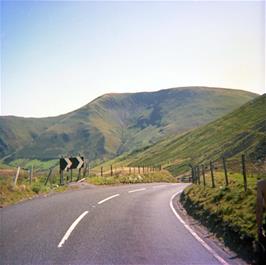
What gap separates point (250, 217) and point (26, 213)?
8860mm

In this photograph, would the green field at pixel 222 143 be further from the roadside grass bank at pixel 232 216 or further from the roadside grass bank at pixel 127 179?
the roadside grass bank at pixel 232 216

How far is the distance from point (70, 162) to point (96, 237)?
25.7 meters

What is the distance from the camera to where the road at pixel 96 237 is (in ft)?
29.2

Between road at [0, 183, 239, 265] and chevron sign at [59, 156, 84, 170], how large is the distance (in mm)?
17224

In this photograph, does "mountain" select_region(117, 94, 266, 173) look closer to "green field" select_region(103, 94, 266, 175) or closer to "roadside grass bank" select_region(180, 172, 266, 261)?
"green field" select_region(103, 94, 266, 175)

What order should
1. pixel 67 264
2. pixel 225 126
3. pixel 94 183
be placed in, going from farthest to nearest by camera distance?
pixel 225 126 → pixel 94 183 → pixel 67 264

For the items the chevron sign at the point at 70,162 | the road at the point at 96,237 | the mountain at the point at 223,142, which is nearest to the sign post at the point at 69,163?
the chevron sign at the point at 70,162

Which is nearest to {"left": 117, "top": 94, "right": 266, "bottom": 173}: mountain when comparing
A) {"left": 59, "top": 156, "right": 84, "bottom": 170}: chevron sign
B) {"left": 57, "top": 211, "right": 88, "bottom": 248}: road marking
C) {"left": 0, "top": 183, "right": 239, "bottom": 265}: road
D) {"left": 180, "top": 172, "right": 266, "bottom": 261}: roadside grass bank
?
{"left": 59, "top": 156, "right": 84, "bottom": 170}: chevron sign

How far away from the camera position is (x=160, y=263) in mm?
8508

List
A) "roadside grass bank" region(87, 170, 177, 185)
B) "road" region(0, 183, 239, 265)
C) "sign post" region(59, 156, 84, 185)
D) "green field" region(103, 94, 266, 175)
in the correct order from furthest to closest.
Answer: "green field" region(103, 94, 266, 175) → "roadside grass bank" region(87, 170, 177, 185) → "sign post" region(59, 156, 84, 185) → "road" region(0, 183, 239, 265)

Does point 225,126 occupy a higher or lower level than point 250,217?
higher

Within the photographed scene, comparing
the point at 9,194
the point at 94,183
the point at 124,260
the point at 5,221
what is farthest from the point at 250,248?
the point at 94,183

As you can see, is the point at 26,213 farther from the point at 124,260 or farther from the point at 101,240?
the point at 124,260

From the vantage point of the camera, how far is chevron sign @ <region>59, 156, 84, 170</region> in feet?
114
